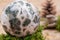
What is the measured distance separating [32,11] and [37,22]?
178 mm

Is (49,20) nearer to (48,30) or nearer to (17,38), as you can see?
(48,30)

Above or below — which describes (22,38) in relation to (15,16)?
below

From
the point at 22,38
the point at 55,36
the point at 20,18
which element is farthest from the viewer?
the point at 55,36

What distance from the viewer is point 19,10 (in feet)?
10.9

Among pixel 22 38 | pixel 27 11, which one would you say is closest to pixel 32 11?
pixel 27 11

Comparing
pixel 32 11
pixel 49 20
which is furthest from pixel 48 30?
pixel 32 11

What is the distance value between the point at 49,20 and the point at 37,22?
1.50 meters

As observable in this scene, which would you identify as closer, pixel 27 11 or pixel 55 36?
pixel 27 11

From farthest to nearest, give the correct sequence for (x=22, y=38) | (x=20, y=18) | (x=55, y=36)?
(x=55, y=36), (x=22, y=38), (x=20, y=18)

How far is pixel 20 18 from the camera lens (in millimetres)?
3311

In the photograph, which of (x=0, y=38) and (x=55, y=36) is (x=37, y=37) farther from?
(x=55, y=36)

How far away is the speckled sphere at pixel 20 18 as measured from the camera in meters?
3.32

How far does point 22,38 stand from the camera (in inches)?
139

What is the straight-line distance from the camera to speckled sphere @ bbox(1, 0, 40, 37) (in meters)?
3.32
